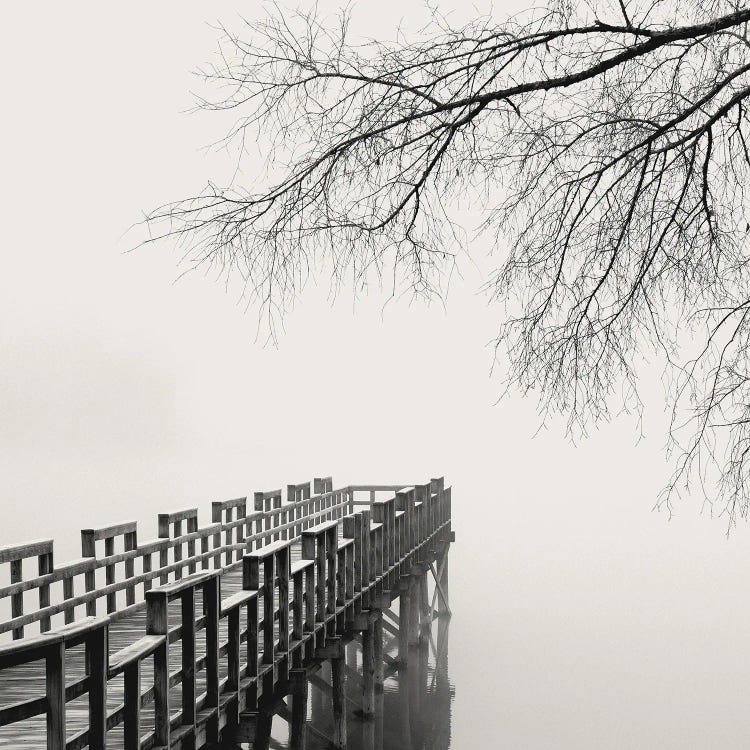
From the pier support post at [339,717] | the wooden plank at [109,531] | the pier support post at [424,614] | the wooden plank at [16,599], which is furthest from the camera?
the pier support post at [424,614]

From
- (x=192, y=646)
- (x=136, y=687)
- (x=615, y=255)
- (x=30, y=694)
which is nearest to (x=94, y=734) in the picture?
(x=136, y=687)

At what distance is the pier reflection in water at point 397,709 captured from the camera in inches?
692

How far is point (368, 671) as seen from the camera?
16.5 meters

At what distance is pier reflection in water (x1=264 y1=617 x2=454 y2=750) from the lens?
17.6 meters

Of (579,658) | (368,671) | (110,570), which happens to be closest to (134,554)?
(110,570)

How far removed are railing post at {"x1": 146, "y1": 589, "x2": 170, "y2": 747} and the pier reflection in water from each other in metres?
10.4

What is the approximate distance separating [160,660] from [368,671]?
11.0m

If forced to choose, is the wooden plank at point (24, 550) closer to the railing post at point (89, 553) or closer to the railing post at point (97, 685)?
the railing post at point (89, 553)

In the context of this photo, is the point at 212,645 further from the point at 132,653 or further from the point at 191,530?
the point at 191,530

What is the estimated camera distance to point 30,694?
25.0 ft

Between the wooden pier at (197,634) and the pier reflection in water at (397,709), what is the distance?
741mm

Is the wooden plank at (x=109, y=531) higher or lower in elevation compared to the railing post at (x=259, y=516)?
higher

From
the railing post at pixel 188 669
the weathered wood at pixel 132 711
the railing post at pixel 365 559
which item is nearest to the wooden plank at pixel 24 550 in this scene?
the railing post at pixel 188 669

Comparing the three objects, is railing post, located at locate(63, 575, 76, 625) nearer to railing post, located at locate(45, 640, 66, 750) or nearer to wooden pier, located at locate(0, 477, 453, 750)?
wooden pier, located at locate(0, 477, 453, 750)
